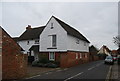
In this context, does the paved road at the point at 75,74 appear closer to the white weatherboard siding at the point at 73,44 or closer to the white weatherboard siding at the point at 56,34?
the white weatherboard siding at the point at 73,44

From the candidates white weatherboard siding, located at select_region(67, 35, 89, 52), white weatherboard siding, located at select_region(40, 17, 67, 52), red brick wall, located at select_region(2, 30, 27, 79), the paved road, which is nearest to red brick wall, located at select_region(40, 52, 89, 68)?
white weatherboard siding, located at select_region(40, 17, 67, 52)

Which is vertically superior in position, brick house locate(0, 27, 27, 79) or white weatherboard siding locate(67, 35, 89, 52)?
white weatherboard siding locate(67, 35, 89, 52)

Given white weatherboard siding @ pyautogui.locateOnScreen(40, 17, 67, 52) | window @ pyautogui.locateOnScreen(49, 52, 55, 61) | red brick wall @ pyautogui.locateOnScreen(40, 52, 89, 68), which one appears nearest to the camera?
red brick wall @ pyautogui.locateOnScreen(40, 52, 89, 68)

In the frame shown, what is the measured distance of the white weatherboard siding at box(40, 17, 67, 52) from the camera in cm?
2514

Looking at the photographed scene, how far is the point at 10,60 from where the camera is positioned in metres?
11.8

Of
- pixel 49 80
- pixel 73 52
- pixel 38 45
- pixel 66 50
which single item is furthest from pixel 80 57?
pixel 49 80

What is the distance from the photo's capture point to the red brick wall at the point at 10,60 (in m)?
11.5

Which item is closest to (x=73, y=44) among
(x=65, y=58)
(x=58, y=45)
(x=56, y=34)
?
(x=58, y=45)

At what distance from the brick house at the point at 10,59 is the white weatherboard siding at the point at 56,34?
1307cm

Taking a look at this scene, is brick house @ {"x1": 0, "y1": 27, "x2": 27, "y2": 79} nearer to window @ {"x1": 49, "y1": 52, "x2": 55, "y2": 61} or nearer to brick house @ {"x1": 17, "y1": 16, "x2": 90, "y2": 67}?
brick house @ {"x1": 17, "y1": 16, "x2": 90, "y2": 67}

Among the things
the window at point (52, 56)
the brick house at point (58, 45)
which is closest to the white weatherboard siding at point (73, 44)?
the brick house at point (58, 45)

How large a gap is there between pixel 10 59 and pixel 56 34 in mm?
14948

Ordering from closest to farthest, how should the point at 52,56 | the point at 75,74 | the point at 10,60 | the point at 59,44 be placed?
the point at 10,60 < the point at 75,74 < the point at 59,44 < the point at 52,56

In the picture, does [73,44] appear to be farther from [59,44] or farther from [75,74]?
[75,74]
